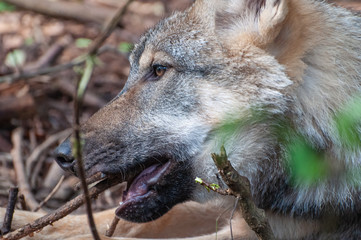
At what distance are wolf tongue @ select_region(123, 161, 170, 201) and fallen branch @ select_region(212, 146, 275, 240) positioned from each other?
2.86ft

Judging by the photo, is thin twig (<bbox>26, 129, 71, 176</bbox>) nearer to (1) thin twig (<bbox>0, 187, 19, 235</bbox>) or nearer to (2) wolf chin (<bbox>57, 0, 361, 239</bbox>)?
(1) thin twig (<bbox>0, 187, 19, 235</bbox>)

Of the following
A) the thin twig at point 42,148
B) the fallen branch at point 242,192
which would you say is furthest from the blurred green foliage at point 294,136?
the thin twig at point 42,148

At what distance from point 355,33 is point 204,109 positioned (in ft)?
3.88

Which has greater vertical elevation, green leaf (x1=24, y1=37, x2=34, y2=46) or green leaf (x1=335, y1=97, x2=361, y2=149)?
green leaf (x1=24, y1=37, x2=34, y2=46)

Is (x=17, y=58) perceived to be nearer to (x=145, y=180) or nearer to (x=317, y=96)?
(x=145, y=180)

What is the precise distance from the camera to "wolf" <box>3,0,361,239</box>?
3.71 meters

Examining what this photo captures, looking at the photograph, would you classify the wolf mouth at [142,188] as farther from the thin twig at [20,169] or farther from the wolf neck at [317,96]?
the thin twig at [20,169]

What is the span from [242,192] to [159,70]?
134cm

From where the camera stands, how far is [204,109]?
3797 millimetres

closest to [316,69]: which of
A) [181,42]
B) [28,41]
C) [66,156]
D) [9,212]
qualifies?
[181,42]

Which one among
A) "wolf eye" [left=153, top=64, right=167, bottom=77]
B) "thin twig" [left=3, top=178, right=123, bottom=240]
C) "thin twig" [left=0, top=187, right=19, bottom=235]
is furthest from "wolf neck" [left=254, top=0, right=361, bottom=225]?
"thin twig" [left=0, top=187, right=19, bottom=235]

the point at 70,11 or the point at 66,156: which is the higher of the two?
the point at 70,11

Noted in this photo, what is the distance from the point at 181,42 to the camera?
399 cm

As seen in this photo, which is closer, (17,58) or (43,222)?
(43,222)
